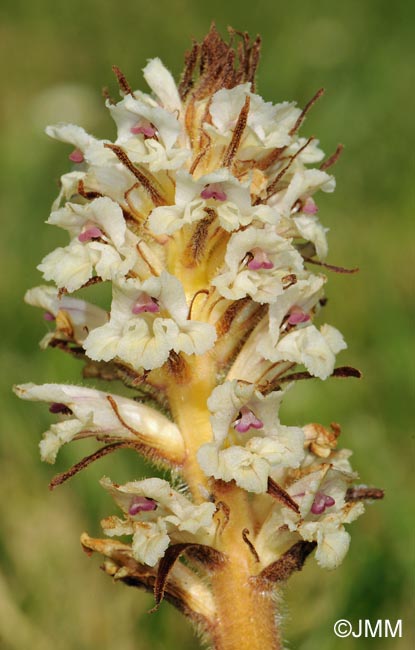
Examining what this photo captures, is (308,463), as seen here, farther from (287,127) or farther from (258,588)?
(287,127)

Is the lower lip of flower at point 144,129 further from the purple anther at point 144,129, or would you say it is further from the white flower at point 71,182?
the white flower at point 71,182

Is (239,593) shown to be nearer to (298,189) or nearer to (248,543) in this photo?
(248,543)

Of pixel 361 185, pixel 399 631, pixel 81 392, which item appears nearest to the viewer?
pixel 81 392

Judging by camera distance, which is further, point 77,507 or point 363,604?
point 77,507

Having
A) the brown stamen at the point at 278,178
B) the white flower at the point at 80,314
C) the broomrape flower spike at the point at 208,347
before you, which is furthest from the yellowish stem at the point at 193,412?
the brown stamen at the point at 278,178

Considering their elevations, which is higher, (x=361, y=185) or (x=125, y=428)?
(x=361, y=185)

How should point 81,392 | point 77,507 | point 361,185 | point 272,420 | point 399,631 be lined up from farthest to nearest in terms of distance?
point 361,185, point 77,507, point 399,631, point 81,392, point 272,420

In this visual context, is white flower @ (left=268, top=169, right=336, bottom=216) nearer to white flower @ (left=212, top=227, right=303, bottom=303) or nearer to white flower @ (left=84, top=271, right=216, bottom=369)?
white flower @ (left=212, top=227, right=303, bottom=303)

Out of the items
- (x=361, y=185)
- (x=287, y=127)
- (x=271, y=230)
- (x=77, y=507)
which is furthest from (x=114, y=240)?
(x=361, y=185)
